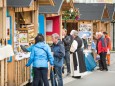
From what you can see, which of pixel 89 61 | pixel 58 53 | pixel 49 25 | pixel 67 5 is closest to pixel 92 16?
pixel 89 61

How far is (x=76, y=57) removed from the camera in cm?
1664

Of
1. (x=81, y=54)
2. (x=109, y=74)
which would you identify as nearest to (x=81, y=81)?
(x=81, y=54)

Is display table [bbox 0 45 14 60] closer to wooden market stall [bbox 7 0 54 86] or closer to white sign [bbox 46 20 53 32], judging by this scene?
wooden market stall [bbox 7 0 54 86]

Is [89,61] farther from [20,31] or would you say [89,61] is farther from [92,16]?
[92,16]

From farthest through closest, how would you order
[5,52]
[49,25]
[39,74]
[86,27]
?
[86,27]
[49,25]
[39,74]
[5,52]

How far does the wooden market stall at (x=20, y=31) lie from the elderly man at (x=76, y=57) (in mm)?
1936

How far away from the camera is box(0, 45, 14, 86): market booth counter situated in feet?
37.7

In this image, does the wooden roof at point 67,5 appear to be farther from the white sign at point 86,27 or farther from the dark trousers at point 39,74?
the dark trousers at point 39,74

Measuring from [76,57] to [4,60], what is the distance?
17.0 ft

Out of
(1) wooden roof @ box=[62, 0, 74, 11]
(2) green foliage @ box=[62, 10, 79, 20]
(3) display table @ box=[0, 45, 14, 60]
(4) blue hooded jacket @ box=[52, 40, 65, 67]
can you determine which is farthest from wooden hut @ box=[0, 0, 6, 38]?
(2) green foliage @ box=[62, 10, 79, 20]

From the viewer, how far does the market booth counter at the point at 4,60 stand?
11.5m

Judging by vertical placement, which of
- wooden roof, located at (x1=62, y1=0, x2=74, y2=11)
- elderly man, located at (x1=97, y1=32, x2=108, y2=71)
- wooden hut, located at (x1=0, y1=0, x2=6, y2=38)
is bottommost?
elderly man, located at (x1=97, y1=32, x2=108, y2=71)

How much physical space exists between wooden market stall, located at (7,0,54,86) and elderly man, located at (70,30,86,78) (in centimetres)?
194

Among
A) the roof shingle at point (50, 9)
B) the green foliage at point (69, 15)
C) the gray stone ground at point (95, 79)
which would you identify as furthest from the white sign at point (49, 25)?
the green foliage at point (69, 15)
